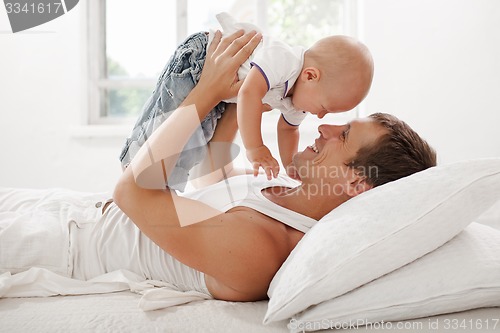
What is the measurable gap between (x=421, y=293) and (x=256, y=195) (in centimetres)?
52

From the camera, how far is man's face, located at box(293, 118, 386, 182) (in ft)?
4.59

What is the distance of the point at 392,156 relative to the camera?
4.48 feet

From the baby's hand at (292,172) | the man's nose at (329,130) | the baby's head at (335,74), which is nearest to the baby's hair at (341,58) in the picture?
the baby's head at (335,74)

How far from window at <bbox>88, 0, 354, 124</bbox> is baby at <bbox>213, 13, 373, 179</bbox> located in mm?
2197

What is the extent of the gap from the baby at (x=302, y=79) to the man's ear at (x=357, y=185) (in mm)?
182

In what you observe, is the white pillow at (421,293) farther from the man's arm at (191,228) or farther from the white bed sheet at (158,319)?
the man's arm at (191,228)

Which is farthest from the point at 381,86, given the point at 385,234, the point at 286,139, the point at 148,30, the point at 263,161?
the point at 385,234

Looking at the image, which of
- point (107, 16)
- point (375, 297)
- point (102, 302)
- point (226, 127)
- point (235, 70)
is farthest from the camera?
point (107, 16)

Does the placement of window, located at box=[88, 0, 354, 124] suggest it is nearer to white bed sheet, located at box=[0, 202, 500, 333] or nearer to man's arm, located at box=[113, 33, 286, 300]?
man's arm, located at box=[113, 33, 286, 300]

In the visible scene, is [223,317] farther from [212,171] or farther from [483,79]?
[483,79]

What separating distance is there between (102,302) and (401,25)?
8.94 ft

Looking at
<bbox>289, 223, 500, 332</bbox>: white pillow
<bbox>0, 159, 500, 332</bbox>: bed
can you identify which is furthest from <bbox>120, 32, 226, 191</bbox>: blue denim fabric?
<bbox>289, 223, 500, 332</bbox>: white pillow

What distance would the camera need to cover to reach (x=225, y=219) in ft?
4.18

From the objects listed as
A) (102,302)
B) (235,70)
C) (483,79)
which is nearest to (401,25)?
(483,79)
